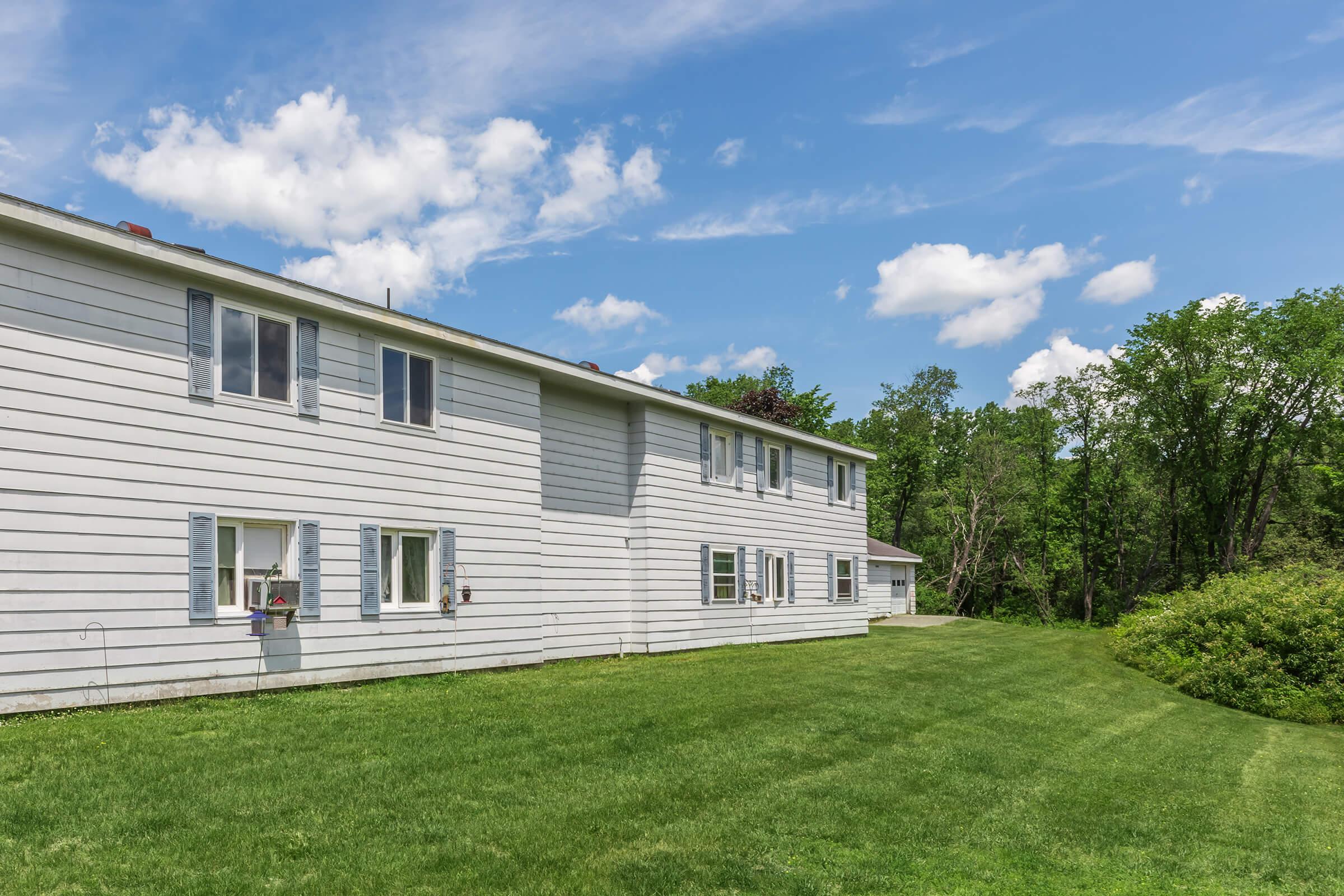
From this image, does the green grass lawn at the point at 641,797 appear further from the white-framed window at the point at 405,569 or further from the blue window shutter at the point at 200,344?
the blue window shutter at the point at 200,344

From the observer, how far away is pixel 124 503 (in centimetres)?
934

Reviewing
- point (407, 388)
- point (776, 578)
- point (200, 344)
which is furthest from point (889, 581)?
point (200, 344)

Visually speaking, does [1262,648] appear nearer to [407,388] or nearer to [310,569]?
[407,388]

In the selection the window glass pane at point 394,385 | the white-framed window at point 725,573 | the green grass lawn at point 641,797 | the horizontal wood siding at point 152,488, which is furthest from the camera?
the white-framed window at point 725,573

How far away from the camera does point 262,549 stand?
10.7m

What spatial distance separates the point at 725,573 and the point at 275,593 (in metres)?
11.1

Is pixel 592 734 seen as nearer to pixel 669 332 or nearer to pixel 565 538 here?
pixel 565 538

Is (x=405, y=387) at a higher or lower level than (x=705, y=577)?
higher

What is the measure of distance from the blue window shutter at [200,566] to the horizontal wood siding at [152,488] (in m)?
0.07

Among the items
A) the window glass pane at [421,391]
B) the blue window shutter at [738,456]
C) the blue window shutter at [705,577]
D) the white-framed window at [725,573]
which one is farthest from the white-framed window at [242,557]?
the blue window shutter at [738,456]

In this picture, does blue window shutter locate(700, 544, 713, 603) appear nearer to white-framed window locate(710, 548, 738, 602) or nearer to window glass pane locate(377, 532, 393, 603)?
white-framed window locate(710, 548, 738, 602)

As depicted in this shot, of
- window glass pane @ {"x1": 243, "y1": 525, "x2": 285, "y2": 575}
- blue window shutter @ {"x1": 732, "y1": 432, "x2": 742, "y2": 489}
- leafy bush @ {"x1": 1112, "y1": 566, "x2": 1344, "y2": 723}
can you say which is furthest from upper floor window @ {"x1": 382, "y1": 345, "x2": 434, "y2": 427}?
leafy bush @ {"x1": 1112, "y1": 566, "x2": 1344, "y2": 723}

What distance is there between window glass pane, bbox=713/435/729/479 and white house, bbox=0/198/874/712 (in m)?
2.07

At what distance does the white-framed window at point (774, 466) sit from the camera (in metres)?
21.8
